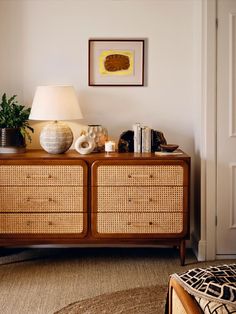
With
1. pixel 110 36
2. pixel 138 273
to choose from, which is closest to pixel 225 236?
pixel 138 273

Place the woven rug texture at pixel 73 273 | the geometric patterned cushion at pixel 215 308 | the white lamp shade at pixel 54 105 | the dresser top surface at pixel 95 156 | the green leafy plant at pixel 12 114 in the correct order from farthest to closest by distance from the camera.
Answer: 1. the green leafy plant at pixel 12 114
2. the white lamp shade at pixel 54 105
3. the dresser top surface at pixel 95 156
4. the woven rug texture at pixel 73 273
5. the geometric patterned cushion at pixel 215 308

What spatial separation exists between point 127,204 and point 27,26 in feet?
5.46

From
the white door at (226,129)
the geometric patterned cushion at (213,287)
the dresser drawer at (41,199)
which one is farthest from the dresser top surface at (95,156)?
the geometric patterned cushion at (213,287)

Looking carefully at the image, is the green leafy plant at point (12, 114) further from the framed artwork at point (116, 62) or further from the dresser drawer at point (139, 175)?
the dresser drawer at point (139, 175)

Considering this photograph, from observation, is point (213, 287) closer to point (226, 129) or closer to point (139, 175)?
point (139, 175)

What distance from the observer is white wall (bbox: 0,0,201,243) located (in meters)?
4.25

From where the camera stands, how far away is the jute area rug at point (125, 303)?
120 inches

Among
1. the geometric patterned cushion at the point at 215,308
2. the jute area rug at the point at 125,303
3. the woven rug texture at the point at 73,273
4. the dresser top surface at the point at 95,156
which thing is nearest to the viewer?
the geometric patterned cushion at the point at 215,308

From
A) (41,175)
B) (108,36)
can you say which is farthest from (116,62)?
(41,175)

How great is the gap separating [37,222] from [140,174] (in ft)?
2.73

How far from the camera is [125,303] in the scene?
10.4 ft

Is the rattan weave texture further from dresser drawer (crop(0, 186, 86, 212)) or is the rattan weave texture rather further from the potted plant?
the potted plant

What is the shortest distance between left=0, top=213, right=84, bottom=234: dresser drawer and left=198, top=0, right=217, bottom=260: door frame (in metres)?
0.98

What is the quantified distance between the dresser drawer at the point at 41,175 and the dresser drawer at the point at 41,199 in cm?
4
